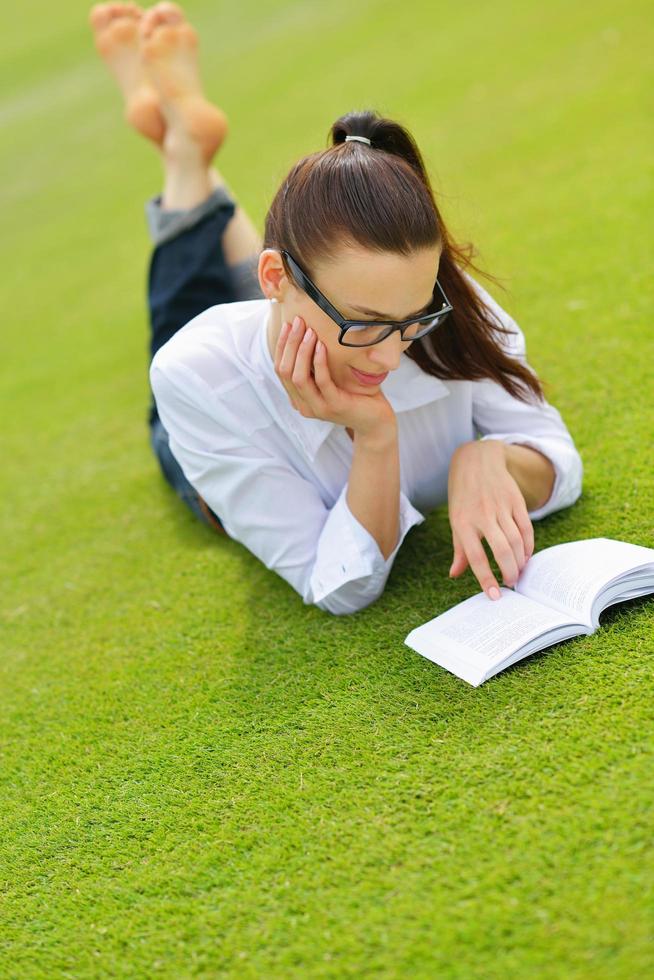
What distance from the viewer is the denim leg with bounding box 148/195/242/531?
3.66 m

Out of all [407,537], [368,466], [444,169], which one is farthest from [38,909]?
[444,169]

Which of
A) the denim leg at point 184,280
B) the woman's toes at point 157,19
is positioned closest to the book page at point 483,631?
the denim leg at point 184,280

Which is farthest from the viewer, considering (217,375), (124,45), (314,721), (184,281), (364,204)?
(124,45)

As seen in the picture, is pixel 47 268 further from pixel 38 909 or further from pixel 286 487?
pixel 38 909

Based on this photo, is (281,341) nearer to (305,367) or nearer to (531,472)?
(305,367)

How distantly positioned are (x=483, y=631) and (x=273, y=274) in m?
0.93

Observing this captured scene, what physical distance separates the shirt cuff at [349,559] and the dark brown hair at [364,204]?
1.89 ft

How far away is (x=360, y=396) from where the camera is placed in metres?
2.42

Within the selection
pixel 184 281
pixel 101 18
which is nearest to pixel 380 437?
pixel 184 281

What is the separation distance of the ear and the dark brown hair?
34mm

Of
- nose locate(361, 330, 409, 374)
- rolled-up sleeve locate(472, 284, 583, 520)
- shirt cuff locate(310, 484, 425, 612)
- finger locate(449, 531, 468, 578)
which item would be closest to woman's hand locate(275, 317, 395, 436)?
nose locate(361, 330, 409, 374)

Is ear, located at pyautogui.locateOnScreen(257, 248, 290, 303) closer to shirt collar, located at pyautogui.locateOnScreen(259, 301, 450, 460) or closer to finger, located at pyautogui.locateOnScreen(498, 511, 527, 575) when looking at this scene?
shirt collar, located at pyautogui.locateOnScreen(259, 301, 450, 460)

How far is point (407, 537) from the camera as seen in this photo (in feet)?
9.59

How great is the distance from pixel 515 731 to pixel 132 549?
5.69 ft
